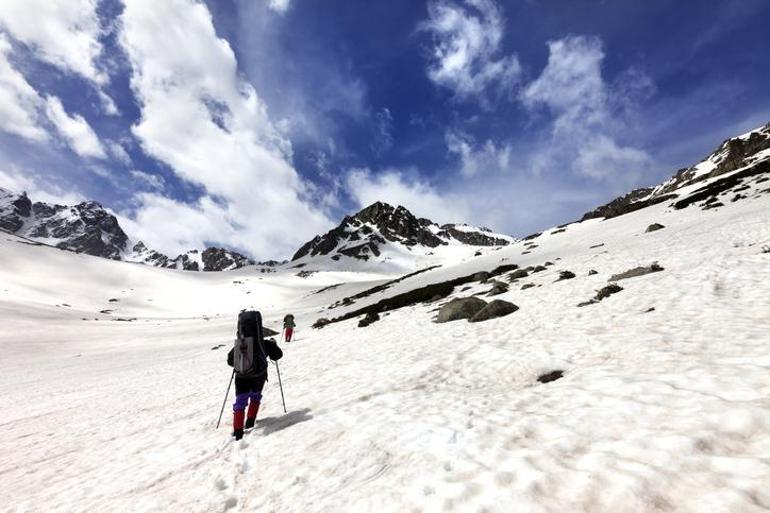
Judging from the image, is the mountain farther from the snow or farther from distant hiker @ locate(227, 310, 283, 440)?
distant hiker @ locate(227, 310, 283, 440)

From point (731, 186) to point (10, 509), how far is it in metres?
70.5

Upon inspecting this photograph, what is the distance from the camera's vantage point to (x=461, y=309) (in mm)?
20406

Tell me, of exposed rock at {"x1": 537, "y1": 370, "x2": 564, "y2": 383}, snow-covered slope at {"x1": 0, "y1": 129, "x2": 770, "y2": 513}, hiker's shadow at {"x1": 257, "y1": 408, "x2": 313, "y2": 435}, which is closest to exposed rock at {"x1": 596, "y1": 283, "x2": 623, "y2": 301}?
snow-covered slope at {"x1": 0, "y1": 129, "x2": 770, "y2": 513}

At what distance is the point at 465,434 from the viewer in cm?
648

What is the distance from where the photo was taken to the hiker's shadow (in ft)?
30.4

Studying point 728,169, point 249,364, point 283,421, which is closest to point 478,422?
point 283,421

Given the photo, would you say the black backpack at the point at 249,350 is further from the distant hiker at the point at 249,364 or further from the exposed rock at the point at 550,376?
the exposed rock at the point at 550,376

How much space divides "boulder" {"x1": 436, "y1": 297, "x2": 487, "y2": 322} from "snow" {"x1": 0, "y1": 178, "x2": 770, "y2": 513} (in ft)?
6.37

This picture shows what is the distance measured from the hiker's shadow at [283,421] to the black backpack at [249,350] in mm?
1212

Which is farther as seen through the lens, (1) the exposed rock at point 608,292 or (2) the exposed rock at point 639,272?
(2) the exposed rock at point 639,272

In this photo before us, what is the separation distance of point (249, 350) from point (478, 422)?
5441mm

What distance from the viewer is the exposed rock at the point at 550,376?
898cm

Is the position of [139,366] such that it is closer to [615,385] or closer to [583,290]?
[583,290]

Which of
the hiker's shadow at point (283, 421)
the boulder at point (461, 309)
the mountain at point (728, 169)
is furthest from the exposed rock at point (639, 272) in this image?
the mountain at point (728, 169)
